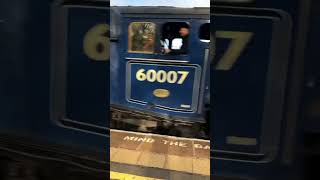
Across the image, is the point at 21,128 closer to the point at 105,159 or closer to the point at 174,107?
the point at 105,159

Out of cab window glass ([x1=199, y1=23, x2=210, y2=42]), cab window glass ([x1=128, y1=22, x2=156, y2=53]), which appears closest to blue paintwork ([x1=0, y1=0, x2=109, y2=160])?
cab window glass ([x1=128, y1=22, x2=156, y2=53])

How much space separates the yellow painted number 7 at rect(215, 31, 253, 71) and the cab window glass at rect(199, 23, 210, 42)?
32mm

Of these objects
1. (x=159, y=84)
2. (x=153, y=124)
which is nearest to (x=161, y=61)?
(x=159, y=84)

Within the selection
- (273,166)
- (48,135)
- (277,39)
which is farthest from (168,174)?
(277,39)

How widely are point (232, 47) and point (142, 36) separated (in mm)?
295

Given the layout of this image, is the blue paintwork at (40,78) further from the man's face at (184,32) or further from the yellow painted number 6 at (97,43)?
the man's face at (184,32)

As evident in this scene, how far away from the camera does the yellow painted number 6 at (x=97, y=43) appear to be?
153cm

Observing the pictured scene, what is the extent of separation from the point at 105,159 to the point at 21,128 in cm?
36

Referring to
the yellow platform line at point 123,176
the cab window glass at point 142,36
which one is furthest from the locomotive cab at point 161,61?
the yellow platform line at point 123,176

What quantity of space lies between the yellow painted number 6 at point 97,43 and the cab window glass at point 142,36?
3.7 inches

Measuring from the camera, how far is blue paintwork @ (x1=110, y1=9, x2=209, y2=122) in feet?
4.76

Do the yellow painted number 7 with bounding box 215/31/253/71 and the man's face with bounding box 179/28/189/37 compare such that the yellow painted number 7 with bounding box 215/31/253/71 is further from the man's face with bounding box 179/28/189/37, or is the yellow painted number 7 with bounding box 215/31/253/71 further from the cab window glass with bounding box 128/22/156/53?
the cab window glass with bounding box 128/22/156/53

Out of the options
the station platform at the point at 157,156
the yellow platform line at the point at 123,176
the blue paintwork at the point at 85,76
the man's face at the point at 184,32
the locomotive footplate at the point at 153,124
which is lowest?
the yellow platform line at the point at 123,176

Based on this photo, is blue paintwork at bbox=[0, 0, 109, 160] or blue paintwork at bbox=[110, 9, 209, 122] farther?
blue paintwork at bbox=[0, 0, 109, 160]
